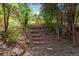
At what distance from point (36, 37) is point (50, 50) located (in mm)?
187

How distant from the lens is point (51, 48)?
1.79m

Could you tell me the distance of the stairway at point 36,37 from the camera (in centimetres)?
179

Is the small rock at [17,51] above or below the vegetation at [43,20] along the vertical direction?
below

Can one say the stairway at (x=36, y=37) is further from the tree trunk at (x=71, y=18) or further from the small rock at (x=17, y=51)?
the tree trunk at (x=71, y=18)

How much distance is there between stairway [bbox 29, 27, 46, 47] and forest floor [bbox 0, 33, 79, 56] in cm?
5

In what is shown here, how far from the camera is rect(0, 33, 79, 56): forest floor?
1.78 m

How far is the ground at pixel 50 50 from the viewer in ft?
5.85

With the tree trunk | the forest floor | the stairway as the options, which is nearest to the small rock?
the forest floor

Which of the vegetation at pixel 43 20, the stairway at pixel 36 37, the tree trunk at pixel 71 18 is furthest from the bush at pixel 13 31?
the tree trunk at pixel 71 18

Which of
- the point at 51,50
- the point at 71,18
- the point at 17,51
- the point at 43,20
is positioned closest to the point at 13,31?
the point at 17,51

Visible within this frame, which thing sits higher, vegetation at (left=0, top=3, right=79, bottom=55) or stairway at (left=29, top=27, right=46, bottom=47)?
vegetation at (left=0, top=3, right=79, bottom=55)

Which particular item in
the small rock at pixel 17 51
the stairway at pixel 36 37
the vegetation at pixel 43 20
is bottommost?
the small rock at pixel 17 51

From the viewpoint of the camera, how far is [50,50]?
1796 millimetres

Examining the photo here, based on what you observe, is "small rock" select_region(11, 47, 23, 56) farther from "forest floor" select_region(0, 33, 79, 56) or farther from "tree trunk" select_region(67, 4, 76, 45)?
"tree trunk" select_region(67, 4, 76, 45)
